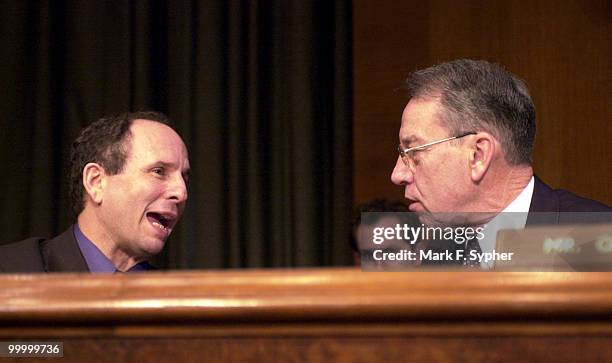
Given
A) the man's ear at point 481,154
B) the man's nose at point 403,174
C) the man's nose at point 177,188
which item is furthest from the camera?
the man's nose at point 177,188

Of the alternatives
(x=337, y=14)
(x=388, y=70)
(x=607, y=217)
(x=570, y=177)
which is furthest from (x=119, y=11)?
(x=607, y=217)

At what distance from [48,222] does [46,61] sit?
1.86ft

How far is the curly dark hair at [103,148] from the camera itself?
2.05 metres

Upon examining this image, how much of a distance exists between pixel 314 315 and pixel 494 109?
136cm

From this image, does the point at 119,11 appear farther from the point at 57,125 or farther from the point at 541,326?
the point at 541,326

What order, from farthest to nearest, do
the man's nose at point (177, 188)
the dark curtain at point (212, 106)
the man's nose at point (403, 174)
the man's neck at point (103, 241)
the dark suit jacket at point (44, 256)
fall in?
1. the dark curtain at point (212, 106)
2. the man's nose at point (177, 188)
3. the man's neck at point (103, 241)
4. the man's nose at point (403, 174)
5. the dark suit jacket at point (44, 256)

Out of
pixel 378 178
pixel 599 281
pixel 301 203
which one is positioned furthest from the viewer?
pixel 378 178

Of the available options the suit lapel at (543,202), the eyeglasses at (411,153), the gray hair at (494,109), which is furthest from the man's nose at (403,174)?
the suit lapel at (543,202)

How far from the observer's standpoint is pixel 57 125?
9.48 feet

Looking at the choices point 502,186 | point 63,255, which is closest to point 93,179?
point 63,255

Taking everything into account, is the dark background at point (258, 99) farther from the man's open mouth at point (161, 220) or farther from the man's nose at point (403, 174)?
the man's nose at point (403, 174)

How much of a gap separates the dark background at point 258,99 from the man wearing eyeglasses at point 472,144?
39.2 inches

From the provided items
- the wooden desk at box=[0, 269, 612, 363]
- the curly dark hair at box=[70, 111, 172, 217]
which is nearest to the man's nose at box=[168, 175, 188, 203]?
the curly dark hair at box=[70, 111, 172, 217]

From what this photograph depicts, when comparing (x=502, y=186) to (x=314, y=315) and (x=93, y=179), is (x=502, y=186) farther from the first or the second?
(x=314, y=315)
